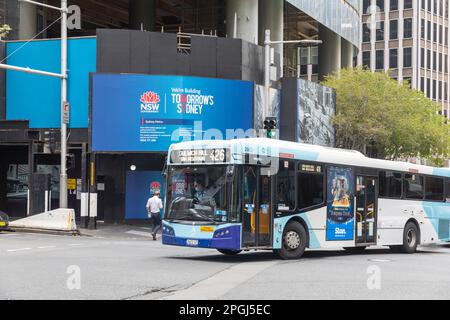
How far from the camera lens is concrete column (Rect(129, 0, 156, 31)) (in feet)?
157

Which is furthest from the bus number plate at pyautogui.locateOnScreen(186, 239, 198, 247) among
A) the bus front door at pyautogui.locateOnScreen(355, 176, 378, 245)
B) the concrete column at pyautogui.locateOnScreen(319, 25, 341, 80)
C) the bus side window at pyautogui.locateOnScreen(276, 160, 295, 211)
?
the concrete column at pyautogui.locateOnScreen(319, 25, 341, 80)

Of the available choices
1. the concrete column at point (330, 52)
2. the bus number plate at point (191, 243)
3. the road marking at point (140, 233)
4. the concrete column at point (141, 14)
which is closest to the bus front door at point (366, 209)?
the bus number plate at point (191, 243)

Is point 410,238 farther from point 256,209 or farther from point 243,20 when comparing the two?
point 243,20

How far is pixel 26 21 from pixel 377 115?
22121mm

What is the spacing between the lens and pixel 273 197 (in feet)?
54.1

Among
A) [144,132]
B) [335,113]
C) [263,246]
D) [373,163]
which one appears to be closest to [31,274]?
[263,246]

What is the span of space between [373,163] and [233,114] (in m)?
13.1

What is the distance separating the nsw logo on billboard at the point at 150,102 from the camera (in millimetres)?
30688

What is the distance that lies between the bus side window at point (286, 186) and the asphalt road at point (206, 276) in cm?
144

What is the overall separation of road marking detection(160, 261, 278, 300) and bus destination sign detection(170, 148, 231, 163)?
8.47 feet

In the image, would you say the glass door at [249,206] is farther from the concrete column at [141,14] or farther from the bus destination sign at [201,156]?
the concrete column at [141,14]

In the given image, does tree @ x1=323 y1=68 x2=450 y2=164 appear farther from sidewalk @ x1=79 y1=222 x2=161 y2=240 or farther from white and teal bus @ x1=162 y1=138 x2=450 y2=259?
white and teal bus @ x1=162 y1=138 x2=450 y2=259

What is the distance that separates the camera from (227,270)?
46.4ft
